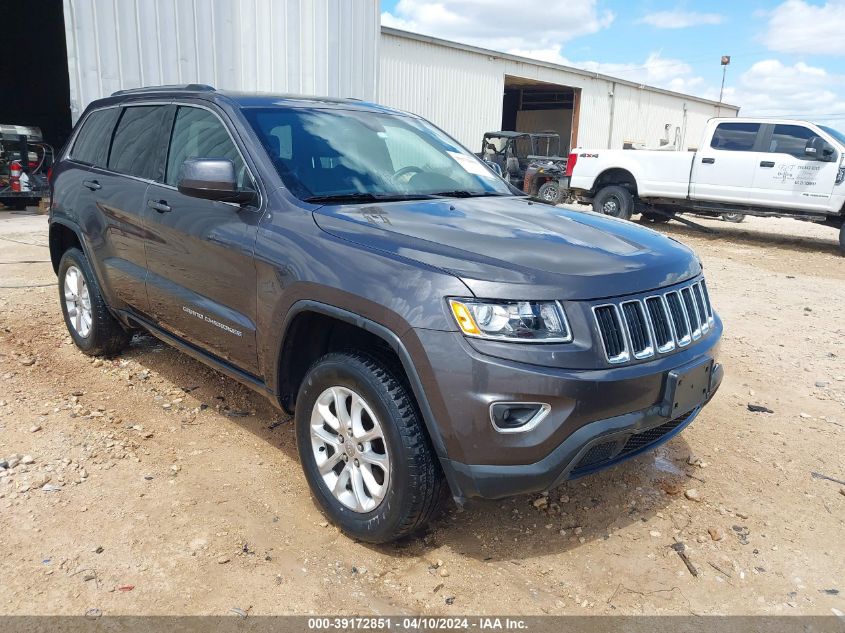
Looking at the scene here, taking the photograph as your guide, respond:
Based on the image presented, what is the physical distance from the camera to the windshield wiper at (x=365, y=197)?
3.11m

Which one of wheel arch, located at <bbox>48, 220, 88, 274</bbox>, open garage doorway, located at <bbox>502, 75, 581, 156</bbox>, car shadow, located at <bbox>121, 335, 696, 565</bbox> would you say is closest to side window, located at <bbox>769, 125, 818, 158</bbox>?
car shadow, located at <bbox>121, 335, 696, 565</bbox>

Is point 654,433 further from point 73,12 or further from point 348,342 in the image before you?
point 73,12

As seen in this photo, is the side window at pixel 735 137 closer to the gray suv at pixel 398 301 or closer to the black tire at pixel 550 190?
the black tire at pixel 550 190

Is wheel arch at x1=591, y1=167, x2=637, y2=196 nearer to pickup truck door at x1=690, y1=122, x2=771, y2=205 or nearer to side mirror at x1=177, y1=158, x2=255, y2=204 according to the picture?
pickup truck door at x1=690, y1=122, x2=771, y2=205

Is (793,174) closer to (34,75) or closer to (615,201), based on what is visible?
(615,201)

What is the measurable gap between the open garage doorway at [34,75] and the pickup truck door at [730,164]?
1797 centimetres

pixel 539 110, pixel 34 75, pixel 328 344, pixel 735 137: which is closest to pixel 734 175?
pixel 735 137

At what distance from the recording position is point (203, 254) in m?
3.40

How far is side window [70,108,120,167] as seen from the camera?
179 inches

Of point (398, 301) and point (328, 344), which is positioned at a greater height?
point (398, 301)

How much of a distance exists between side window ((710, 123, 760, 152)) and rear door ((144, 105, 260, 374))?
10922 mm

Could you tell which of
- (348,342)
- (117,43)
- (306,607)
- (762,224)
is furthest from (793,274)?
(117,43)

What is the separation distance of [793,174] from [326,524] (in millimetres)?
11173

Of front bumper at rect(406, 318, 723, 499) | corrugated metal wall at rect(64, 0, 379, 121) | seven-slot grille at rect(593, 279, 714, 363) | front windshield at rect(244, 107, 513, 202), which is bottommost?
front bumper at rect(406, 318, 723, 499)
